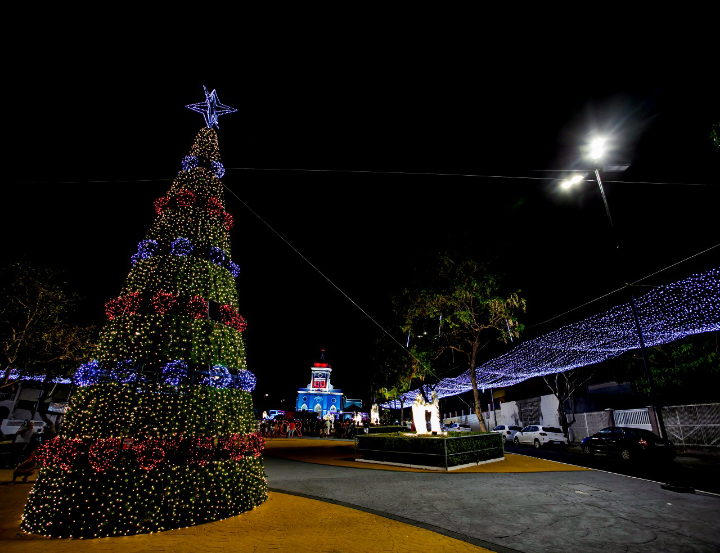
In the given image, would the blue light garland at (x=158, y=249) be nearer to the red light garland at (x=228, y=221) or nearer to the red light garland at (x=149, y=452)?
the red light garland at (x=228, y=221)

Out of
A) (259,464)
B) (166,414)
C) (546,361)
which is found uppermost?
(546,361)

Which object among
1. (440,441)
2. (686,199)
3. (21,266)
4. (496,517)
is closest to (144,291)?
(496,517)

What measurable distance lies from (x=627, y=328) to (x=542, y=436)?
11.8 metres

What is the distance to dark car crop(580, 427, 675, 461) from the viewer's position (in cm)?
1431

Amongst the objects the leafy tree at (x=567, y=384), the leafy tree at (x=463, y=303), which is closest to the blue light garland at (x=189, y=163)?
the leafy tree at (x=463, y=303)

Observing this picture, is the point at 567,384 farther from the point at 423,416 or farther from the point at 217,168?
the point at 217,168

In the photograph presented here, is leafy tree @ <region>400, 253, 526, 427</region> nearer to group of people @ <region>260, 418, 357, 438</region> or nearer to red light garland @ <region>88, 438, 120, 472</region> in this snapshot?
red light garland @ <region>88, 438, 120, 472</region>

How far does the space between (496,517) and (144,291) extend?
7.27 meters

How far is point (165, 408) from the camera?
605cm

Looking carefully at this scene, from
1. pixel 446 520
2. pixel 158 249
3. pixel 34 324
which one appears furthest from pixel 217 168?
pixel 34 324

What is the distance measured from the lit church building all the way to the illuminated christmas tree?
3490 inches

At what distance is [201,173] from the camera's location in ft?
26.8

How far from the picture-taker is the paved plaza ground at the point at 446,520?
15.8 ft

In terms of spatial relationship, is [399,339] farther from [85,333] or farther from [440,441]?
[85,333]
